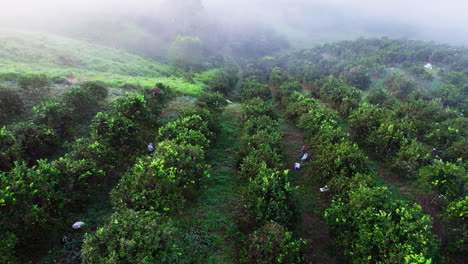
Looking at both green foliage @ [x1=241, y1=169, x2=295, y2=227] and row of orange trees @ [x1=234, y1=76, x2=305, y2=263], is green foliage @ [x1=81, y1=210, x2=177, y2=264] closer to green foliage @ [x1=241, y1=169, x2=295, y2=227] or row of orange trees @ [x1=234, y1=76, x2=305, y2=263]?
row of orange trees @ [x1=234, y1=76, x2=305, y2=263]

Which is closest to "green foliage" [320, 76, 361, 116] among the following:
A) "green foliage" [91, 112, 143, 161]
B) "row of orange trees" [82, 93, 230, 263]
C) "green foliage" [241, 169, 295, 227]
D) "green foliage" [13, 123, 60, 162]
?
"row of orange trees" [82, 93, 230, 263]

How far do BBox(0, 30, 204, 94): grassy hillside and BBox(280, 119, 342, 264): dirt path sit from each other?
2936cm

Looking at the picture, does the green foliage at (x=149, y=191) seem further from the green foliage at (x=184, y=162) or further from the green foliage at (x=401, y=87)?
the green foliage at (x=401, y=87)

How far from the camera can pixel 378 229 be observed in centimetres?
1219

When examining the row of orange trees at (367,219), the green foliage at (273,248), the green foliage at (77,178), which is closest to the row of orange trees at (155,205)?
the green foliage at (77,178)

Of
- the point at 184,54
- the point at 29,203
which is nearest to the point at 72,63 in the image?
the point at 184,54

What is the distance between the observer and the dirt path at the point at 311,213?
15.2 meters

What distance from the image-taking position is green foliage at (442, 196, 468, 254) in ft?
45.8

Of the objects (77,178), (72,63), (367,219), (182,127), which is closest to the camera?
(367,219)

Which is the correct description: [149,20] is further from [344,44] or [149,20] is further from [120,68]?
[344,44]

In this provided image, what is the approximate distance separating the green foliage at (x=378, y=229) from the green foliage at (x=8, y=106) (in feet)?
107

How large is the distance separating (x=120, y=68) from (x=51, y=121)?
3995 cm

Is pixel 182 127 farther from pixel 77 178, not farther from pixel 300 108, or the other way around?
pixel 300 108

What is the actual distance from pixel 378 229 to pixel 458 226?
766cm
